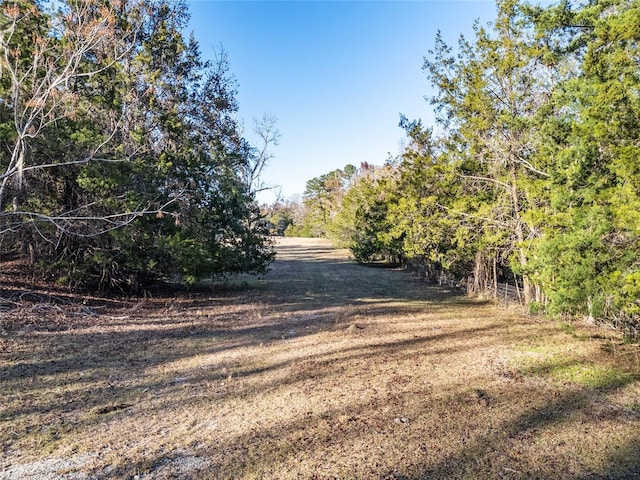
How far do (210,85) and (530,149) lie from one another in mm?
9908

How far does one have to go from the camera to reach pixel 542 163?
8.25 m

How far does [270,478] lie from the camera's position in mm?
3236

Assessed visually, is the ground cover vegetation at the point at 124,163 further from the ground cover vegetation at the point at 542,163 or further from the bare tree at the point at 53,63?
the ground cover vegetation at the point at 542,163

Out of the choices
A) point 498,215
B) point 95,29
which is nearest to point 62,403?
point 95,29

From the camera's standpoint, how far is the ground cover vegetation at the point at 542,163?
5.20 metres

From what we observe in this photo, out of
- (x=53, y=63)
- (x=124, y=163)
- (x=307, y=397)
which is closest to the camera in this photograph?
(x=307, y=397)

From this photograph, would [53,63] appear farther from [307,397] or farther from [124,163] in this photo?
[307,397]

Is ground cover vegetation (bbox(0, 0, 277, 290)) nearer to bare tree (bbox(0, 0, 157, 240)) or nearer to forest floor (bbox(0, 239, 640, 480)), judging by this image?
bare tree (bbox(0, 0, 157, 240))

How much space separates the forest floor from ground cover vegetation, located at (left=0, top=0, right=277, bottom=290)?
1.68 metres

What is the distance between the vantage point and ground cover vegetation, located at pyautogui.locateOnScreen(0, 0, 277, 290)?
889 cm

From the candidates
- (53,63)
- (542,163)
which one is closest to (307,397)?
(542,163)

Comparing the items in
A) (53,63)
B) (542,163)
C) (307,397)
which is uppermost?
(53,63)

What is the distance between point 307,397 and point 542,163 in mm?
6722

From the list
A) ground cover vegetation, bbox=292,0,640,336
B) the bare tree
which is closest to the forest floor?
ground cover vegetation, bbox=292,0,640,336
